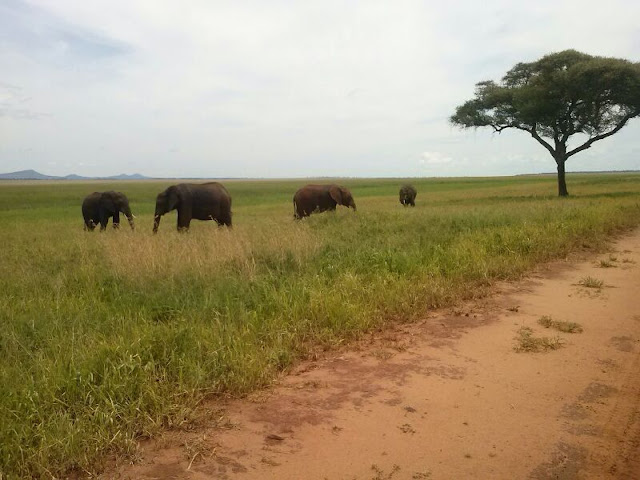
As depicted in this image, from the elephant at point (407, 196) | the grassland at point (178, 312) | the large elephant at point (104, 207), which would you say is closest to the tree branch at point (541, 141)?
the elephant at point (407, 196)

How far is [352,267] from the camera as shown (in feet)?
24.8

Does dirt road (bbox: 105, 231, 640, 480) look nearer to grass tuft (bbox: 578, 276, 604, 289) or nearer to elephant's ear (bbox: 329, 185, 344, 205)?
grass tuft (bbox: 578, 276, 604, 289)

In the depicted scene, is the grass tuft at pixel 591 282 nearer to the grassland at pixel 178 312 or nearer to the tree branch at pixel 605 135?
the grassland at pixel 178 312

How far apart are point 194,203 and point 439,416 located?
44.9ft

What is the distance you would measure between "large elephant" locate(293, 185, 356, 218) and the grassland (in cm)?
945

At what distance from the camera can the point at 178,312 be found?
541 centimetres

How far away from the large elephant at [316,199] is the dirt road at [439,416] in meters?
15.1

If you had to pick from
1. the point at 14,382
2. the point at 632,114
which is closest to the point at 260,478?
the point at 14,382

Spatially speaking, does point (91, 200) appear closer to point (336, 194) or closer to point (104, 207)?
point (104, 207)

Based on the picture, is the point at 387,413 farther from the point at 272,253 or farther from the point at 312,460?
the point at 272,253

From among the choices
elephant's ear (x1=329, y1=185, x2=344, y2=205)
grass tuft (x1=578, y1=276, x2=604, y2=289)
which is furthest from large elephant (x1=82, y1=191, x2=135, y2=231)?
grass tuft (x1=578, y1=276, x2=604, y2=289)

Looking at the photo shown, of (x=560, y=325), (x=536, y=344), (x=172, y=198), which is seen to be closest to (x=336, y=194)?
(x=172, y=198)

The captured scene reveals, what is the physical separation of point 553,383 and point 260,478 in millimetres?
2674

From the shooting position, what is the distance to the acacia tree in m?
25.0
